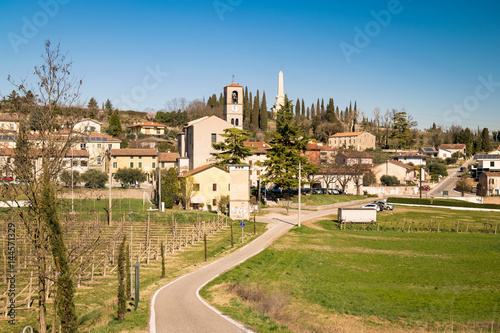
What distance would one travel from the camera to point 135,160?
271ft

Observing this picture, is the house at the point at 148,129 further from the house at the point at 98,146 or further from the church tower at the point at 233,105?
the church tower at the point at 233,105

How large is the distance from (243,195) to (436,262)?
79.6ft

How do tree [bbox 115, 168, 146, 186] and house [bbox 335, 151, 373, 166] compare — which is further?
house [bbox 335, 151, 373, 166]

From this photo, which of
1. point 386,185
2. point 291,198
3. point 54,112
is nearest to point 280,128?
point 291,198

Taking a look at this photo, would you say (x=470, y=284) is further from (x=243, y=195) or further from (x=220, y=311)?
(x=243, y=195)

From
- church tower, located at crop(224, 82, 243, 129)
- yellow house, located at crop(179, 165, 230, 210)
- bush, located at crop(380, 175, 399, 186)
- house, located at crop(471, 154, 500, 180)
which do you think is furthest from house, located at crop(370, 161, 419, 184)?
yellow house, located at crop(179, 165, 230, 210)

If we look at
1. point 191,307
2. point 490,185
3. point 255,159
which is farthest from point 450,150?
point 191,307

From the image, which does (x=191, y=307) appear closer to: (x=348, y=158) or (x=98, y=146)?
(x=348, y=158)

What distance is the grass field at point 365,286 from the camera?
18.7 meters

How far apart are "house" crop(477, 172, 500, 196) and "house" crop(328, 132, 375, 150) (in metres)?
41.8

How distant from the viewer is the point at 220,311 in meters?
17.2

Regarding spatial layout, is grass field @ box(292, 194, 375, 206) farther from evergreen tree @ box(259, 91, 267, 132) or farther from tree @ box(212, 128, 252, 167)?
evergreen tree @ box(259, 91, 267, 132)

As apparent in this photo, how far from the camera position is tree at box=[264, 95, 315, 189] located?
6025 centimetres

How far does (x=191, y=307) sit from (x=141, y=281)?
9564 millimetres
